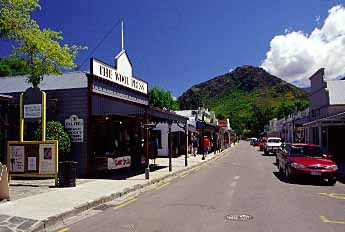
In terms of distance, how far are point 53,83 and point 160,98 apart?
54567 mm

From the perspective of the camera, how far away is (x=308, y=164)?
52.5ft

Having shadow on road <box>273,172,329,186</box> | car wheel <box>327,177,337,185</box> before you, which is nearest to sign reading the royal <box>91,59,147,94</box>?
shadow on road <box>273,172,329,186</box>

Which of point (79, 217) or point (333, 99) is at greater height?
point (333, 99)

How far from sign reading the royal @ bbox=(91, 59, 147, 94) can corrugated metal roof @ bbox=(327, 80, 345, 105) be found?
1854 cm

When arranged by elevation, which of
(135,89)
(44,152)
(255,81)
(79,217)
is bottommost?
(79,217)

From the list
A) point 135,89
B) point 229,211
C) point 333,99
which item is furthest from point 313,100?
point 229,211

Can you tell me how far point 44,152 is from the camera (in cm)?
1590

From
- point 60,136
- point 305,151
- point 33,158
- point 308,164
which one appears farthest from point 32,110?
point 305,151

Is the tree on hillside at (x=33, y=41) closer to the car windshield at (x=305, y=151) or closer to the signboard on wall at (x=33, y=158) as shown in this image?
the signboard on wall at (x=33, y=158)

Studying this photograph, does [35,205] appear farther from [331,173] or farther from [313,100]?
[313,100]

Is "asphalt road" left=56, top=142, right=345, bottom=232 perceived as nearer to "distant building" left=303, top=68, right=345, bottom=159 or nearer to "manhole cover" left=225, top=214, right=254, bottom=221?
"manhole cover" left=225, top=214, right=254, bottom=221

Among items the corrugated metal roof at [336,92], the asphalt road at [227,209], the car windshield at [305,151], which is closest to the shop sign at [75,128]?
the asphalt road at [227,209]

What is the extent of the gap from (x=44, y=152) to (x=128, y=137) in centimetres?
933

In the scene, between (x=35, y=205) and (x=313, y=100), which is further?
(x=313, y=100)
